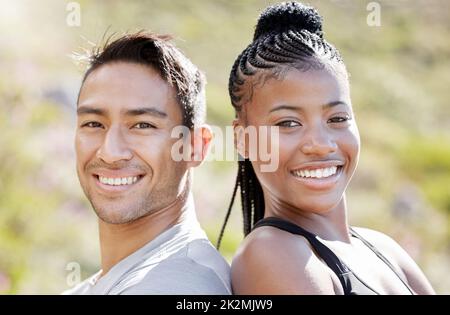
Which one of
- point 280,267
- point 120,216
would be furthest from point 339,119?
point 120,216

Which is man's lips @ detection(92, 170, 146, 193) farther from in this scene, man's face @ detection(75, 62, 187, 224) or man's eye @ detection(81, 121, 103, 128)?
man's eye @ detection(81, 121, 103, 128)

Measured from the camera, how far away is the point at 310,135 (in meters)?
2.49

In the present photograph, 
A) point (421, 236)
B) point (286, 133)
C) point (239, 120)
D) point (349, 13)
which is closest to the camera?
point (286, 133)

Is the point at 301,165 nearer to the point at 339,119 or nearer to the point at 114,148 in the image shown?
the point at 339,119

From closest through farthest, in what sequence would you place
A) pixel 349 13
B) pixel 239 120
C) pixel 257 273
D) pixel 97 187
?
pixel 257 273 → pixel 239 120 → pixel 97 187 → pixel 349 13

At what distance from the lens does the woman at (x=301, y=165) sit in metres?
2.36

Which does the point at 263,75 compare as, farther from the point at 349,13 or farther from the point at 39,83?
the point at 349,13

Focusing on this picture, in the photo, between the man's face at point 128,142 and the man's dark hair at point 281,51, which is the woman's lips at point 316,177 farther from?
the man's face at point 128,142

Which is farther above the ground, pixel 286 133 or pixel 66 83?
pixel 66 83

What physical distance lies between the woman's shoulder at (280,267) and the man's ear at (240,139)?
0.38 meters

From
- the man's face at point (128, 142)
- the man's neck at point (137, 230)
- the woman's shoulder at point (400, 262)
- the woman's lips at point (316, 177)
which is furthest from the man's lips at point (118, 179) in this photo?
the woman's shoulder at point (400, 262)

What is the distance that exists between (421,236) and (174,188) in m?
5.84
